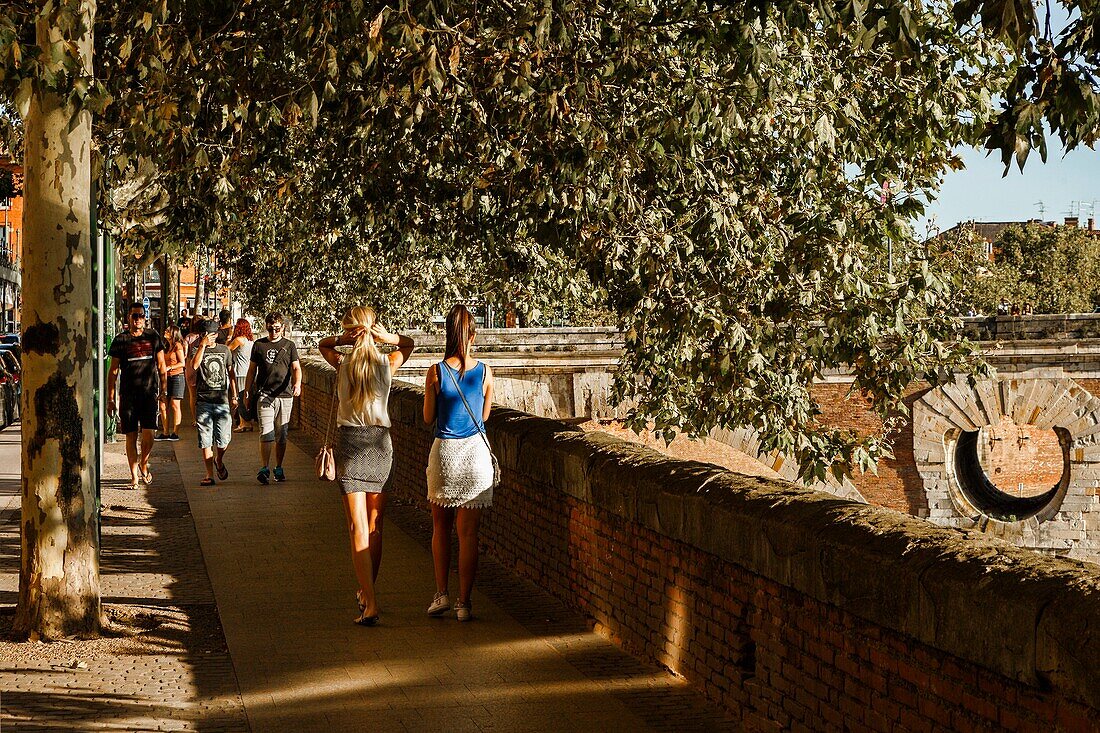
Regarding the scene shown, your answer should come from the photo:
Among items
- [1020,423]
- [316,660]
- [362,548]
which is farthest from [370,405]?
[1020,423]

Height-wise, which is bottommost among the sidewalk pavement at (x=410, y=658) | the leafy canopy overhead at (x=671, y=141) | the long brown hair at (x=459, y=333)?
the sidewalk pavement at (x=410, y=658)

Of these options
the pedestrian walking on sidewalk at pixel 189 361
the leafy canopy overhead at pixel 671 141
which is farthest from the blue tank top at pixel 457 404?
the pedestrian walking on sidewalk at pixel 189 361

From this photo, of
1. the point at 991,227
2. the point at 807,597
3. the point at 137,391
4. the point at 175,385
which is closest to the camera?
the point at 807,597

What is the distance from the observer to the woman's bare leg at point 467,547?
26.2 feet

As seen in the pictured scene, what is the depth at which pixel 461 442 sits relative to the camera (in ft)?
26.1

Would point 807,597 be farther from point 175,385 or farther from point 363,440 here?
point 175,385

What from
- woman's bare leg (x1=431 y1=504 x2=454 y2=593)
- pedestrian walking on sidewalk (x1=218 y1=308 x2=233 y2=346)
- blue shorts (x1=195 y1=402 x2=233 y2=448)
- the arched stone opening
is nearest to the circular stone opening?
the arched stone opening

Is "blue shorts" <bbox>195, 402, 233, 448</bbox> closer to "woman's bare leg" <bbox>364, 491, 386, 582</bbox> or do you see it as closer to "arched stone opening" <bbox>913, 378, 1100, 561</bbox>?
"woman's bare leg" <bbox>364, 491, 386, 582</bbox>

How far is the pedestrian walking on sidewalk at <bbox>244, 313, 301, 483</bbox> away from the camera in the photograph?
14734mm

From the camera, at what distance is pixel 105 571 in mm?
9836

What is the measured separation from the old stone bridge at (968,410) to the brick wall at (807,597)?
22.5m

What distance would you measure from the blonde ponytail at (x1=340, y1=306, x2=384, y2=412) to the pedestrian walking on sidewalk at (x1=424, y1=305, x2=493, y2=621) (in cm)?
40

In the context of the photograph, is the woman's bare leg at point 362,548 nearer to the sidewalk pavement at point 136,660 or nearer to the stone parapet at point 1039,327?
the sidewalk pavement at point 136,660

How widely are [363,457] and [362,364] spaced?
1.81 ft
